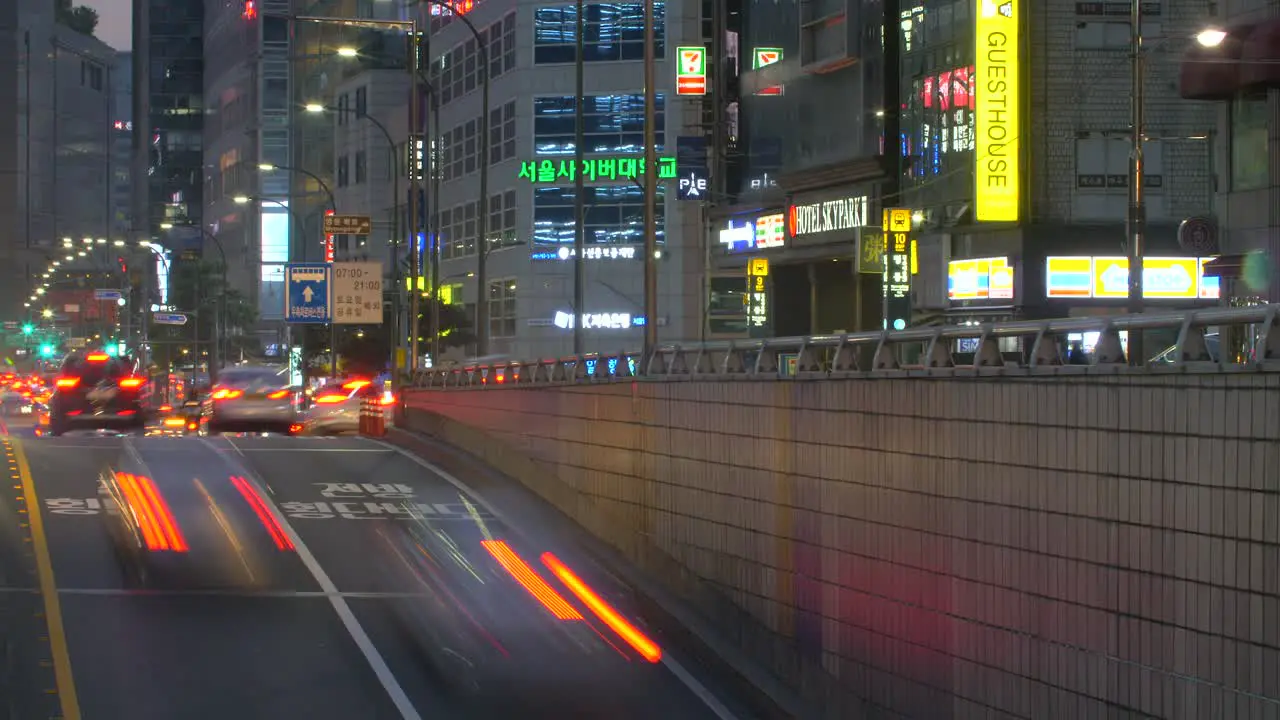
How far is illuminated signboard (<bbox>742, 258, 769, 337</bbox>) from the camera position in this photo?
5634 centimetres

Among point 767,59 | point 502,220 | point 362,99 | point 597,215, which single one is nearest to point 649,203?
point 767,59

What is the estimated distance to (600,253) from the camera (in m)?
67.6

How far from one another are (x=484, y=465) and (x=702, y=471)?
1218 cm

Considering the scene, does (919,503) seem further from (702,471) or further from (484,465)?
(484,465)

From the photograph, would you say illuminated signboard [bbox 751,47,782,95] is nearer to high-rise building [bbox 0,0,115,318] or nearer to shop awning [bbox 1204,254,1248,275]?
shop awning [bbox 1204,254,1248,275]

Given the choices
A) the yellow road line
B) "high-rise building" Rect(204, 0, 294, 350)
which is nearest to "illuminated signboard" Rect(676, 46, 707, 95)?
the yellow road line

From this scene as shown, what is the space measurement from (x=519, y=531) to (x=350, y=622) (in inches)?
226

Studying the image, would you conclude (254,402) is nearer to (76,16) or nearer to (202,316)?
(202,316)

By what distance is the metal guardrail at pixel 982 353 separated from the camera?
9.37 meters

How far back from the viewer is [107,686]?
49.8 feet

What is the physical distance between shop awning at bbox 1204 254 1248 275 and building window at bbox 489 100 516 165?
40.5 m

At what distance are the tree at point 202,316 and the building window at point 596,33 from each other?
1667 inches

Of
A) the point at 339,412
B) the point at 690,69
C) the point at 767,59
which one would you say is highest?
the point at 767,59

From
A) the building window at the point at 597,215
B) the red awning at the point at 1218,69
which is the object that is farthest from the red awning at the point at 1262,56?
the building window at the point at 597,215
